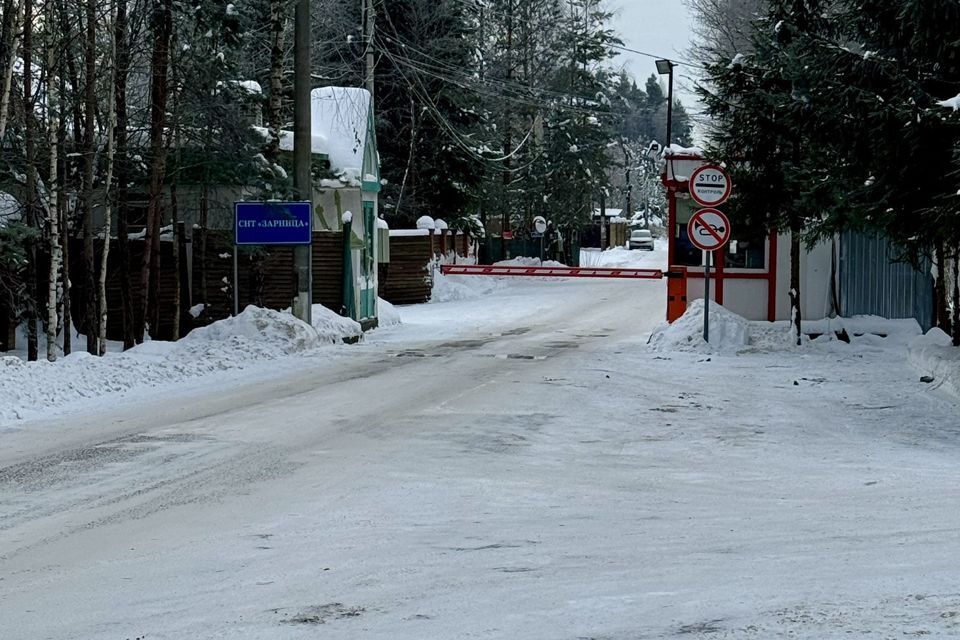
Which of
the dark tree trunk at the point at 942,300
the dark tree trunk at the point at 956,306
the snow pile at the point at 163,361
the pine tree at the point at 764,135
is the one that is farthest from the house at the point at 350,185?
the dark tree trunk at the point at 956,306

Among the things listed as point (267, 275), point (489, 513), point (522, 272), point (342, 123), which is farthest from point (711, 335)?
point (522, 272)

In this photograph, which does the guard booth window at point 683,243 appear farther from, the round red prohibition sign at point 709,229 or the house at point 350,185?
the house at point 350,185

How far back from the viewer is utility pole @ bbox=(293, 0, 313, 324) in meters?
22.1

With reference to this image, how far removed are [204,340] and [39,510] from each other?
11.4 metres

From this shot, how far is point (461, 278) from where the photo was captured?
4719 centimetres

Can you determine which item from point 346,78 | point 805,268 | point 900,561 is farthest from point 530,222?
point 900,561

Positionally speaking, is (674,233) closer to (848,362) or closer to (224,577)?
(848,362)

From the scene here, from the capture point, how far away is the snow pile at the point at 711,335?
20.5 metres

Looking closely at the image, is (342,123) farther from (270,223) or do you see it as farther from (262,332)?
(262,332)

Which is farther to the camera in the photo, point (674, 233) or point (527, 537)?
point (674, 233)

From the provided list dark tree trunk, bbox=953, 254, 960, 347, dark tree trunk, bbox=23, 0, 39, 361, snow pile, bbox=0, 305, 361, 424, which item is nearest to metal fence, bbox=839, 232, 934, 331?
dark tree trunk, bbox=953, 254, 960, 347

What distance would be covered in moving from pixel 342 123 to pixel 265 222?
8116 mm

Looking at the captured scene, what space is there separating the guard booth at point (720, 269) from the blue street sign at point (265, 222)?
295 inches

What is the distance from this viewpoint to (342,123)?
2900 centimetres
